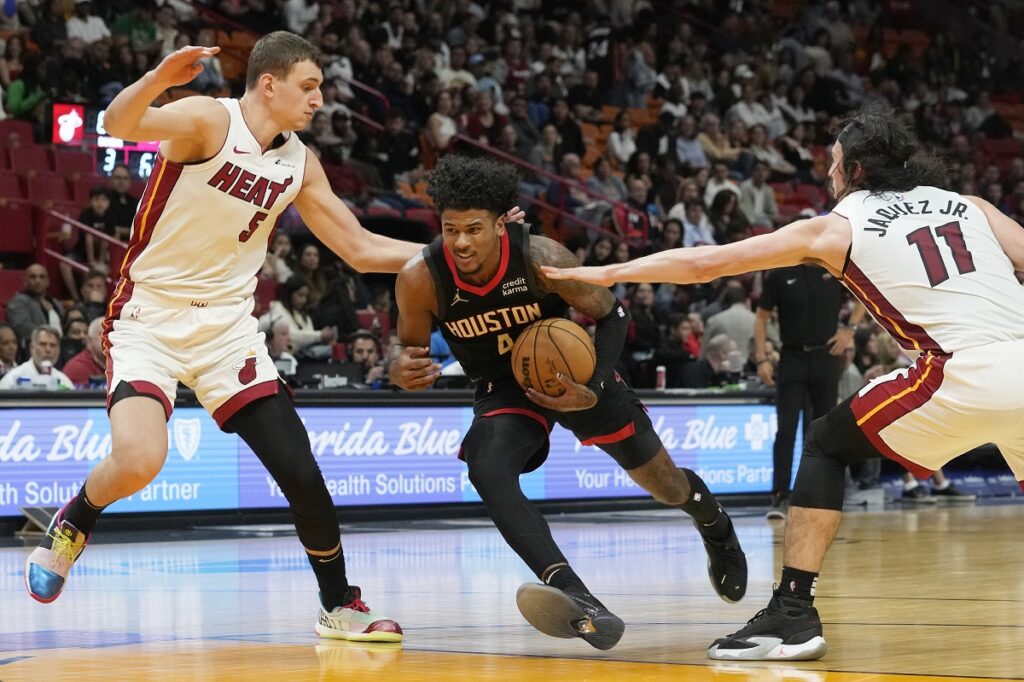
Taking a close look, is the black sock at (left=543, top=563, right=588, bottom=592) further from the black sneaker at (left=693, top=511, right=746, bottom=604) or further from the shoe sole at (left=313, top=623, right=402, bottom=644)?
the black sneaker at (left=693, top=511, right=746, bottom=604)

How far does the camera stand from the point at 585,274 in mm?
4832

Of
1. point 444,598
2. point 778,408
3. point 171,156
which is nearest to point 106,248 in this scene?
point 778,408

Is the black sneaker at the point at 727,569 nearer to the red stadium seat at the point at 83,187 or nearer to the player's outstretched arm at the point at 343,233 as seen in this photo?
the player's outstretched arm at the point at 343,233

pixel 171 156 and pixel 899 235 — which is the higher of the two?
pixel 171 156

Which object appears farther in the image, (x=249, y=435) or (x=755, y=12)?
(x=755, y=12)

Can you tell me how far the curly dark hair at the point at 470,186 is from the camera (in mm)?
5238

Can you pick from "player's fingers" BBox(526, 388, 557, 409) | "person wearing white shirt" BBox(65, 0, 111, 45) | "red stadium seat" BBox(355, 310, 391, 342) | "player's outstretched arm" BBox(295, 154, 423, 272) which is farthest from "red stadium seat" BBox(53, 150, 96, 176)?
"player's fingers" BBox(526, 388, 557, 409)

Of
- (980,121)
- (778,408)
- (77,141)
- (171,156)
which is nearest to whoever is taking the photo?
(171,156)

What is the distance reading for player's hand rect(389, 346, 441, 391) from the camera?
5312 millimetres

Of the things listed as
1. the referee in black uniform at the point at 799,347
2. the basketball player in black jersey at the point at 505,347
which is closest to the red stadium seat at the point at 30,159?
the referee in black uniform at the point at 799,347

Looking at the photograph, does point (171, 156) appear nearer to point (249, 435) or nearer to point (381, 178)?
point (249, 435)

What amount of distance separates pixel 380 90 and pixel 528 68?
8.51ft

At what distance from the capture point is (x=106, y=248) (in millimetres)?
14164

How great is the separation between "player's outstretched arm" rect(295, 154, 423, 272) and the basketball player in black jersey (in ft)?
0.62
